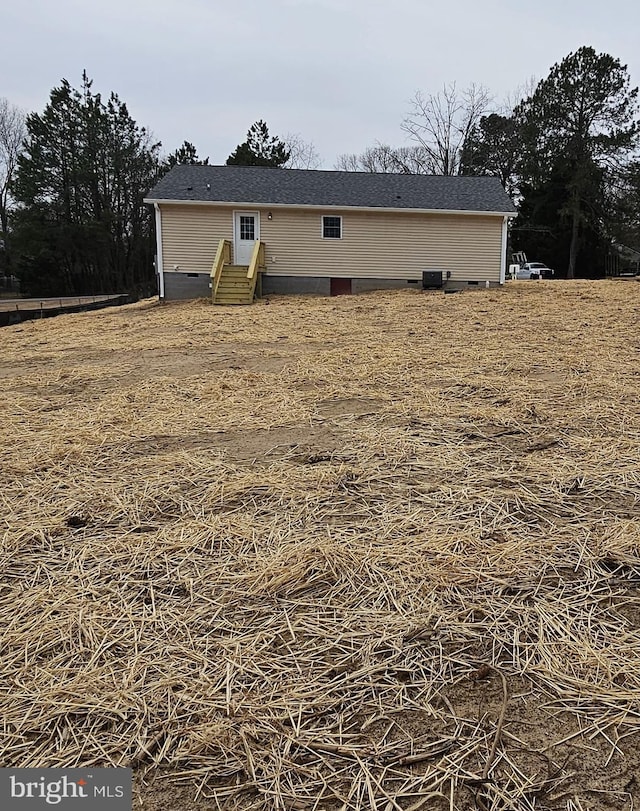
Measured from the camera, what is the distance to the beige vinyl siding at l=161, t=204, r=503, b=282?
15.7 meters

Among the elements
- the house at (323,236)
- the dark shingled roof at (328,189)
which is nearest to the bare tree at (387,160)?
the dark shingled roof at (328,189)

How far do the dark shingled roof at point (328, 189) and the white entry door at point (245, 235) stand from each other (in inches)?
19.8

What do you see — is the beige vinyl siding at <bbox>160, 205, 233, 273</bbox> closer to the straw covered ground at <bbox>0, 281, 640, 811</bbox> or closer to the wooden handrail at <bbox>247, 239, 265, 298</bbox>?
the wooden handrail at <bbox>247, 239, 265, 298</bbox>

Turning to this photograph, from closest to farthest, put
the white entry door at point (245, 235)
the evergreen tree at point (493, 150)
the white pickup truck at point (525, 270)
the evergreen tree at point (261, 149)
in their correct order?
the white entry door at point (245, 235) → the white pickup truck at point (525, 270) → the evergreen tree at point (493, 150) → the evergreen tree at point (261, 149)

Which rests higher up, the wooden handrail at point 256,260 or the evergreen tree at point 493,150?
the evergreen tree at point 493,150

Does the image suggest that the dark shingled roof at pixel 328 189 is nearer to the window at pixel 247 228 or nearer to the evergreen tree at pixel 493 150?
the window at pixel 247 228

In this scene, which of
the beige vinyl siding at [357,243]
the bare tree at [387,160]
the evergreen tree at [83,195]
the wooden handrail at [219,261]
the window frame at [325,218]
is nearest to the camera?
the wooden handrail at [219,261]

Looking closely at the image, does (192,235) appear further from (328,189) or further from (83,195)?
(83,195)

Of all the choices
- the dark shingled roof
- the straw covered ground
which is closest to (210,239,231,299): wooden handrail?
the dark shingled roof

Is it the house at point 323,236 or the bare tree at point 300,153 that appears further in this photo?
the bare tree at point 300,153

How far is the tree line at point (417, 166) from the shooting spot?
28.1 m
